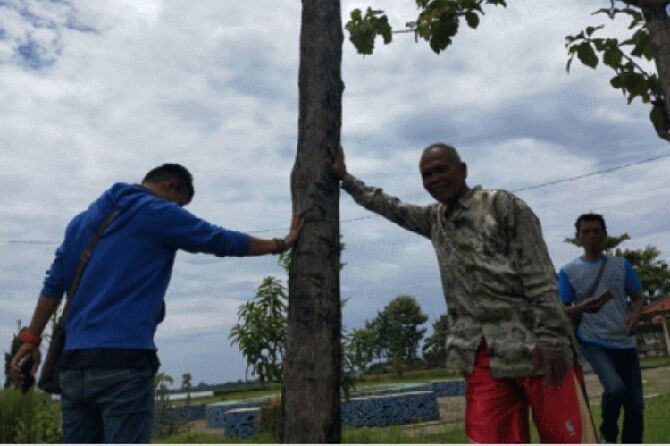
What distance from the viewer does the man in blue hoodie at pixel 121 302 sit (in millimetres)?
3062

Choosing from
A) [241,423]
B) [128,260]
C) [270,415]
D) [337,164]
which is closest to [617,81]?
[337,164]

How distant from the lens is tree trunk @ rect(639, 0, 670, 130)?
5098mm

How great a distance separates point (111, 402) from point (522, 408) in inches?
78.9

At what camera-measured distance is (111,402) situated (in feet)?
9.97

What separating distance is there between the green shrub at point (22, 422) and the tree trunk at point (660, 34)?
9221 mm

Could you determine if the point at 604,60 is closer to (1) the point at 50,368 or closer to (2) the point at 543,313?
(2) the point at 543,313

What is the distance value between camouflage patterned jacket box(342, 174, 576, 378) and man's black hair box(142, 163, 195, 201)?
4.65ft

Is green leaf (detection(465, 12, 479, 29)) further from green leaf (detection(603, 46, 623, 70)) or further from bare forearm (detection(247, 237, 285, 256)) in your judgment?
bare forearm (detection(247, 237, 285, 256))

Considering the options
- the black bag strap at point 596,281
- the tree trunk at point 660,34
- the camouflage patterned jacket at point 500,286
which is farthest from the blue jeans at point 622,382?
the camouflage patterned jacket at point 500,286

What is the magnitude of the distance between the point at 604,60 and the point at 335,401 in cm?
435

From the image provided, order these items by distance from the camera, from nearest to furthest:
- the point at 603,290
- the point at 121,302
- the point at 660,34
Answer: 1. the point at 121,302
2. the point at 660,34
3. the point at 603,290

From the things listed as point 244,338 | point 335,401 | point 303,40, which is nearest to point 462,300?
point 335,401

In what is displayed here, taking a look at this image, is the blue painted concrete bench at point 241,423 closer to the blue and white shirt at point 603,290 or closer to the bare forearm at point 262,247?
the blue and white shirt at point 603,290

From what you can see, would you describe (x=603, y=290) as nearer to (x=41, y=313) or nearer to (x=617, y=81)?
(x=617, y=81)
